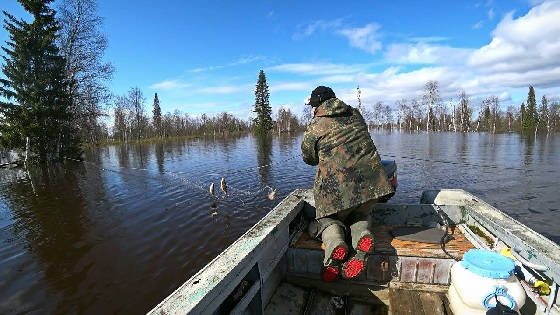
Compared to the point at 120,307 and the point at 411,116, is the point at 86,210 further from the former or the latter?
the point at 411,116

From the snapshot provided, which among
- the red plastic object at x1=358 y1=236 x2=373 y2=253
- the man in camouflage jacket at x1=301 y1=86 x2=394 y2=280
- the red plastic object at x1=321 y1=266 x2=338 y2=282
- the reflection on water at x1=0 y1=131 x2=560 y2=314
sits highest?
the man in camouflage jacket at x1=301 y1=86 x2=394 y2=280

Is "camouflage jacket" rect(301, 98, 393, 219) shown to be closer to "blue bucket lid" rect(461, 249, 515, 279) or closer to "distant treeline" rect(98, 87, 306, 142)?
"blue bucket lid" rect(461, 249, 515, 279)

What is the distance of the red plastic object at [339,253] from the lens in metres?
2.95

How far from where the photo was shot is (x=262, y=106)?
64.8 m

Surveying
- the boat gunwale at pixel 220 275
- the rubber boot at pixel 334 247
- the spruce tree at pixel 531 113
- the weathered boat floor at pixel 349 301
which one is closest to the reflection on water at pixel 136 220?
the weathered boat floor at pixel 349 301

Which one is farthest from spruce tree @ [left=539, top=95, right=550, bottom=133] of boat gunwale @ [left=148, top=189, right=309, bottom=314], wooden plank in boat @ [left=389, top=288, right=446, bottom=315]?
boat gunwale @ [left=148, top=189, right=309, bottom=314]

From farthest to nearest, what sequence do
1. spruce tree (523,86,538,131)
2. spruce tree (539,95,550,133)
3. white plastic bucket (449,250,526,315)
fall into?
spruce tree (539,95,550,133) < spruce tree (523,86,538,131) < white plastic bucket (449,250,526,315)

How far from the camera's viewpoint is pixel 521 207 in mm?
10898

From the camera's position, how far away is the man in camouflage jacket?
3.16 m

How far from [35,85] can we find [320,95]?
26.6m

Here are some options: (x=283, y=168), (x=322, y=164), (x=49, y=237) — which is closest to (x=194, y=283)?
(x=322, y=164)

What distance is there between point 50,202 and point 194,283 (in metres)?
12.7

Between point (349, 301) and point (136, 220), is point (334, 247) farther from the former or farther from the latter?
point (136, 220)

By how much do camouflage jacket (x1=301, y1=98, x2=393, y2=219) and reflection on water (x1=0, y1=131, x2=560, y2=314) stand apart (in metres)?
3.87
